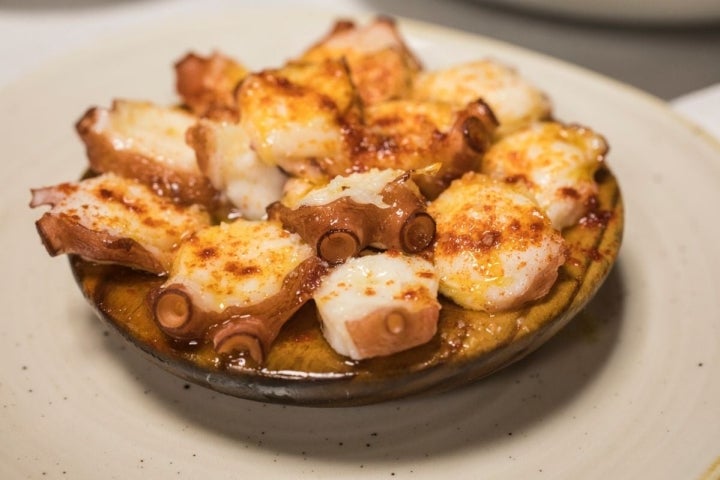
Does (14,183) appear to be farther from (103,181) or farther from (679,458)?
(679,458)

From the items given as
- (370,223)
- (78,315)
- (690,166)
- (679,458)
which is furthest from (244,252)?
(690,166)

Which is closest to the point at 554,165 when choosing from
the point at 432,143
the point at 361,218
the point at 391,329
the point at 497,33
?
the point at 432,143

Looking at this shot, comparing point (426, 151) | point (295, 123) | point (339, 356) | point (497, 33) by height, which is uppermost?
point (295, 123)

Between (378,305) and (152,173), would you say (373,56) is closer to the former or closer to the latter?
(152,173)

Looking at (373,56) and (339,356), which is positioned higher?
(373,56)

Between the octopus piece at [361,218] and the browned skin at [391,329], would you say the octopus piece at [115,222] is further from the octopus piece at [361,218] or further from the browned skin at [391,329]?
the browned skin at [391,329]
